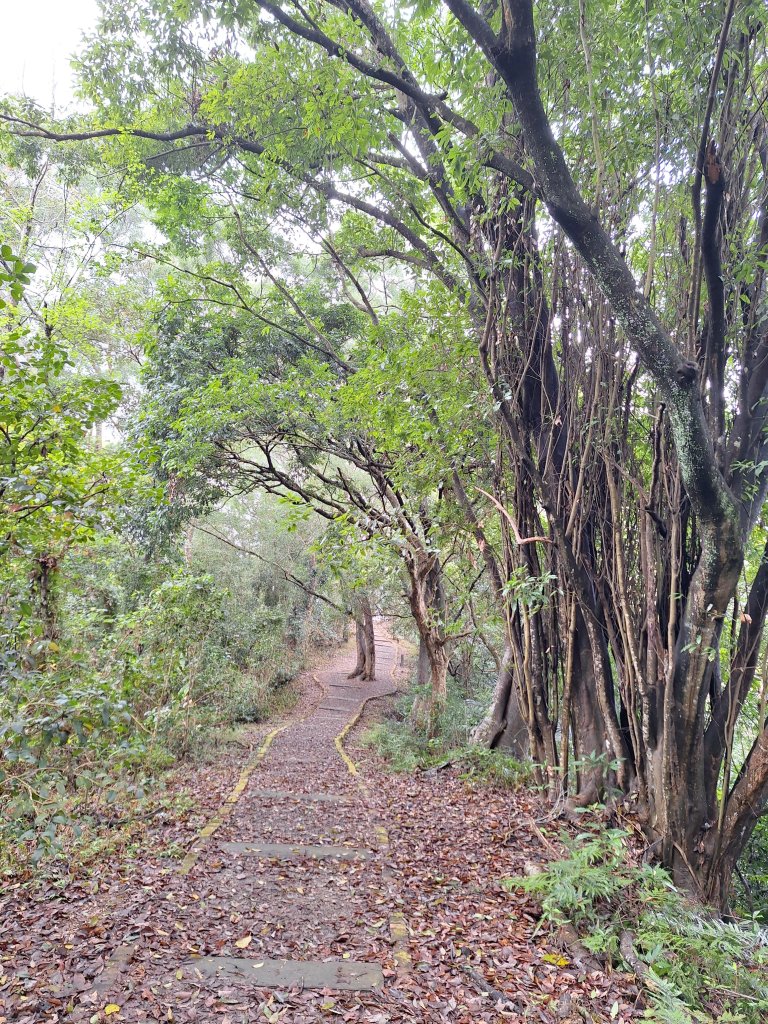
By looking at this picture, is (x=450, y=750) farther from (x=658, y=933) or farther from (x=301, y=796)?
(x=658, y=933)

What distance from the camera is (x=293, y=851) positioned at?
438 centimetres

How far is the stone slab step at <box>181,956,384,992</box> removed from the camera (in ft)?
8.84

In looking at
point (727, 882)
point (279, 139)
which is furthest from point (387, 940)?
point (279, 139)

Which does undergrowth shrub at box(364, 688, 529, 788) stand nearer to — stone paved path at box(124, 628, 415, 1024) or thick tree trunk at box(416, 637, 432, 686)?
thick tree trunk at box(416, 637, 432, 686)

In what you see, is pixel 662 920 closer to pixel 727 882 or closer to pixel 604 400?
pixel 727 882

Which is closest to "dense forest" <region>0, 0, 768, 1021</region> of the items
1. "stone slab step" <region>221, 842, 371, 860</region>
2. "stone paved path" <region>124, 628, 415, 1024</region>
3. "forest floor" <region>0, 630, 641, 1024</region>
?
"forest floor" <region>0, 630, 641, 1024</region>

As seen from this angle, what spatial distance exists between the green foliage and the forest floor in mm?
172

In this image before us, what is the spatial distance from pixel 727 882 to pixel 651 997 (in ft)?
4.44

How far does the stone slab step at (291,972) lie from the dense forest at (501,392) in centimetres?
95

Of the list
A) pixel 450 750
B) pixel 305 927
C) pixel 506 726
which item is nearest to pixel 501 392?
pixel 305 927

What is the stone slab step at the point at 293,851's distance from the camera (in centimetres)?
429

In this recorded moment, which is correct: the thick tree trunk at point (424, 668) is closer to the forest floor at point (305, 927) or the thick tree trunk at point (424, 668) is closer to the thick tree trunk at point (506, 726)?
the thick tree trunk at point (506, 726)

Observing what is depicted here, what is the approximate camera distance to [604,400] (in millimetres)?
4098

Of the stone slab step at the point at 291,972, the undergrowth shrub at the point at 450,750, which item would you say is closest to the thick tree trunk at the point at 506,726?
the undergrowth shrub at the point at 450,750
